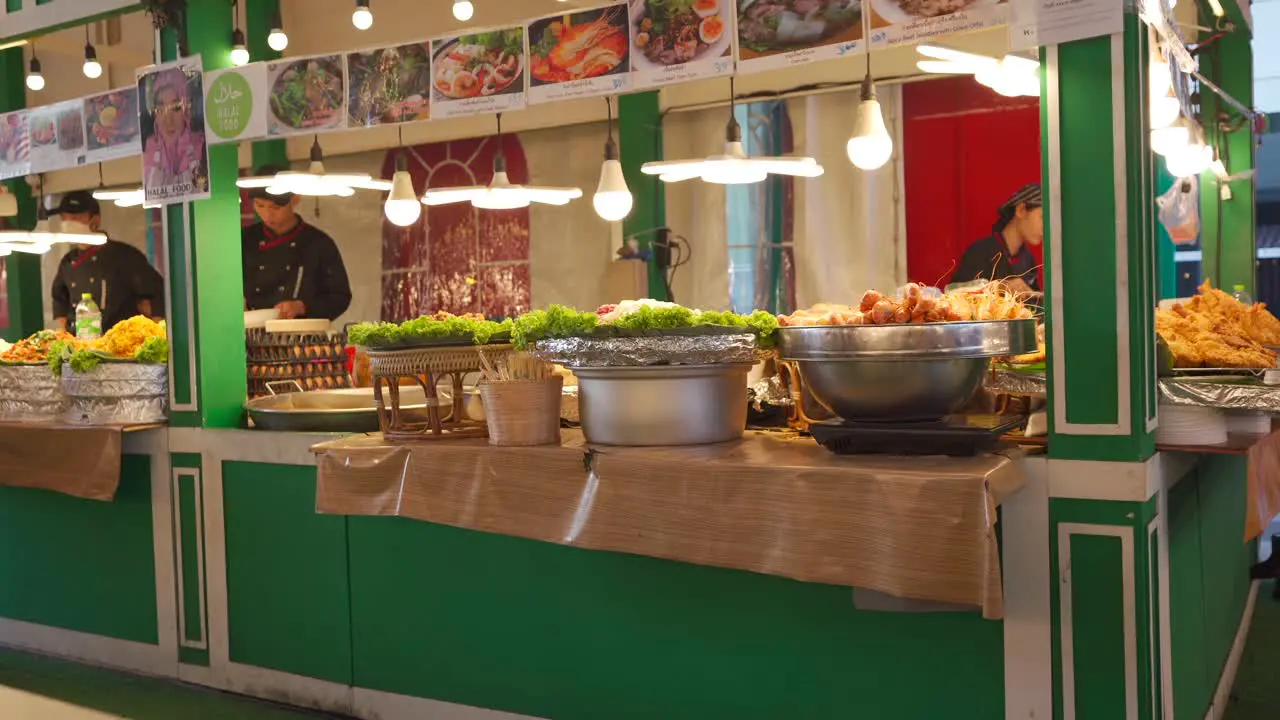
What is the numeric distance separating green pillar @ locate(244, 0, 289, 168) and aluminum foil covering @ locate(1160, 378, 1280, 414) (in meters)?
8.79

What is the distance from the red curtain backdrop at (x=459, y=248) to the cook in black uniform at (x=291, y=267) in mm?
3237

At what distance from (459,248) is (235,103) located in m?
5.77

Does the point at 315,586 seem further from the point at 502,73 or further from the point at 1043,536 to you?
the point at 1043,536

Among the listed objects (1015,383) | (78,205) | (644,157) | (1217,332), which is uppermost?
(644,157)

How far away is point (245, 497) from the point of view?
14.2ft

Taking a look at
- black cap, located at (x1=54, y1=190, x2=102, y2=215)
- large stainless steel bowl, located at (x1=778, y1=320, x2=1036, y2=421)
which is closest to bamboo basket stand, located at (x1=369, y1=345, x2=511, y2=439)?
large stainless steel bowl, located at (x1=778, y1=320, x2=1036, y2=421)

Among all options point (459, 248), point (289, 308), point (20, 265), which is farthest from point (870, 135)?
point (20, 265)

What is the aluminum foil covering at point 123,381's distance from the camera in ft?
14.8

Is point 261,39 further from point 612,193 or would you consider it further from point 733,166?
point 733,166

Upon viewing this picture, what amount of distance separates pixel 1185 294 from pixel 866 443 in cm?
756

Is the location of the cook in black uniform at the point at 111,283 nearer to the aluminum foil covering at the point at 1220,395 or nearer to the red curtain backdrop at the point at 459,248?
the red curtain backdrop at the point at 459,248

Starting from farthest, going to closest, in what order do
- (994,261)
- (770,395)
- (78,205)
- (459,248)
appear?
(459,248) → (78,205) → (994,261) → (770,395)

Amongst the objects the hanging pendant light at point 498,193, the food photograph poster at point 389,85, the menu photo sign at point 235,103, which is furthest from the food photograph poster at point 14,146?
the food photograph poster at point 389,85

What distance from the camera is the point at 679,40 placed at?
11.3 feet
